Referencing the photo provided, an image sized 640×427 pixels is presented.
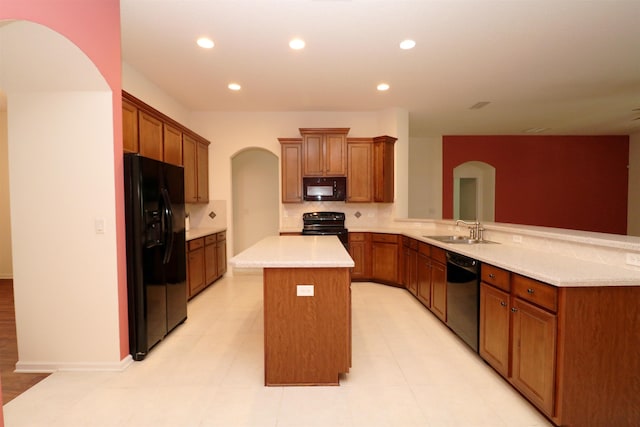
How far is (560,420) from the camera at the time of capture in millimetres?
1671

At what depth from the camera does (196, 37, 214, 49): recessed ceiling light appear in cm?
295

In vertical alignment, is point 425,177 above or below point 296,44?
below

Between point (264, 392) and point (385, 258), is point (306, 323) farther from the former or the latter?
point (385, 258)

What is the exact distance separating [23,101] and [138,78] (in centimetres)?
170

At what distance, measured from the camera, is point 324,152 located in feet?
16.7

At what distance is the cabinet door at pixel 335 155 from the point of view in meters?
5.09

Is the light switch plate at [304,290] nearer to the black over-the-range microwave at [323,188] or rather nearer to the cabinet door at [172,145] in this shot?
the cabinet door at [172,145]

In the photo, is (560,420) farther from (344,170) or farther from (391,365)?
(344,170)

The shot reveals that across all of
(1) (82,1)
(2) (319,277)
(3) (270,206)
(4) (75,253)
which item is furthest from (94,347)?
(3) (270,206)

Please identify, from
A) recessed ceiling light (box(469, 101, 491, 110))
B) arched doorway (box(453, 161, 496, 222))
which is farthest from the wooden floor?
arched doorway (box(453, 161, 496, 222))

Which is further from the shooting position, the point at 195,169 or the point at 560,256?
the point at 195,169

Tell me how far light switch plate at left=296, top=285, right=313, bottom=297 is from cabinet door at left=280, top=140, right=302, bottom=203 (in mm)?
3088

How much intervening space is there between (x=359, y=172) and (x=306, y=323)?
3.47 m

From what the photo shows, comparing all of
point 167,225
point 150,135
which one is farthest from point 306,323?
point 150,135
